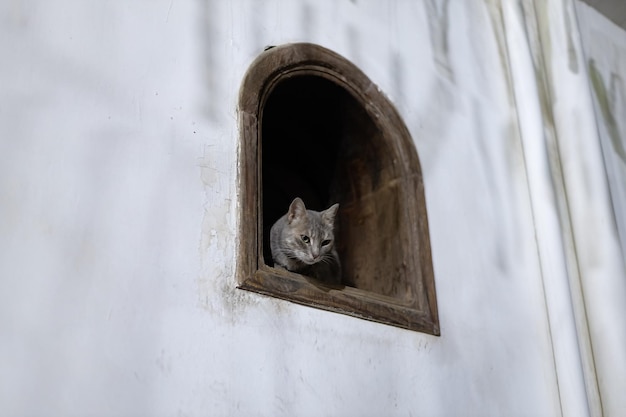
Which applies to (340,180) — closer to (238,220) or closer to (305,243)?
(305,243)

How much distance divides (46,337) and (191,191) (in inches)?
28.2

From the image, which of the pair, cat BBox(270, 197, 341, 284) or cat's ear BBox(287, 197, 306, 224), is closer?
cat BBox(270, 197, 341, 284)

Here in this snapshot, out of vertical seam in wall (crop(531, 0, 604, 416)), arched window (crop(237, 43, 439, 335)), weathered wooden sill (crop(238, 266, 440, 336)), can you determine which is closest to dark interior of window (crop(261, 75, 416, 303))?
arched window (crop(237, 43, 439, 335))

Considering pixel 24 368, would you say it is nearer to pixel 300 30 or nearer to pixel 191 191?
pixel 191 191

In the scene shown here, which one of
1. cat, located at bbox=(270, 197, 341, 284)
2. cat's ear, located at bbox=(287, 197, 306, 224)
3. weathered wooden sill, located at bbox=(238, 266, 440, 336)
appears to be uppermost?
cat's ear, located at bbox=(287, 197, 306, 224)

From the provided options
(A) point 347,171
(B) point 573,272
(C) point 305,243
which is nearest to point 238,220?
(C) point 305,243

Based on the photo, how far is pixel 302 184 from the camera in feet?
13.6

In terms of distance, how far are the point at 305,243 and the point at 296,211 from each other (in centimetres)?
19

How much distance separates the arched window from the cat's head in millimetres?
173

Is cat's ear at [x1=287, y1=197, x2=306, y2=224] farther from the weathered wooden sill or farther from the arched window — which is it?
the weathered wooden sill

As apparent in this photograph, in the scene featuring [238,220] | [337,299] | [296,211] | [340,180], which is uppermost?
[340,180]

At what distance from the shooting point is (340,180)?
379 centimetres

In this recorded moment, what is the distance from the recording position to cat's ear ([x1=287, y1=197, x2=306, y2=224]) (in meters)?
3.12

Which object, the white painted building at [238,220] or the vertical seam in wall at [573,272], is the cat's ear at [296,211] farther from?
the vertical seam in wall at [573,272]
